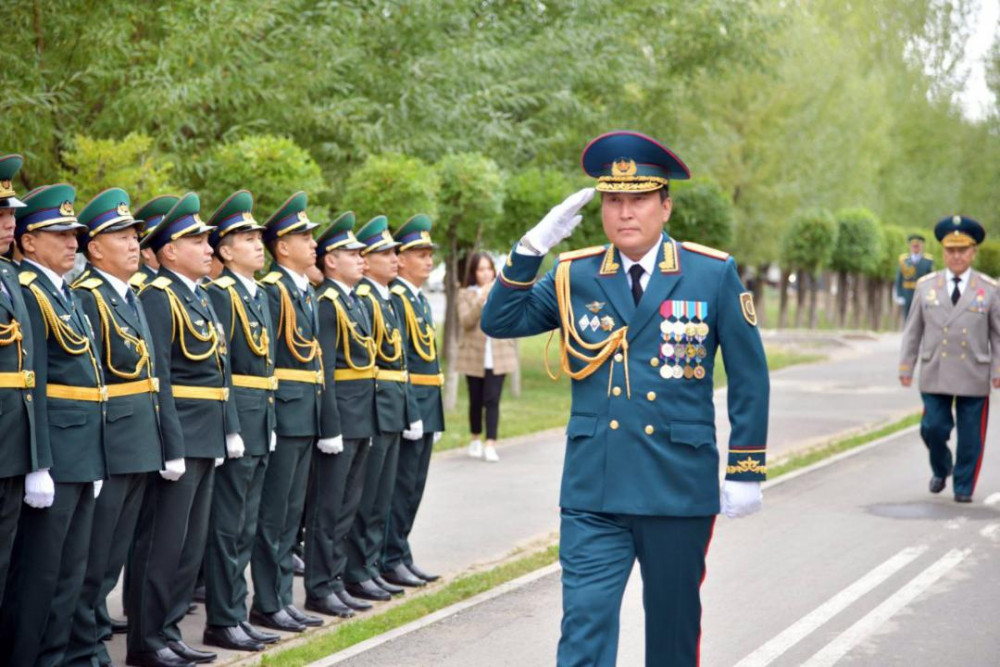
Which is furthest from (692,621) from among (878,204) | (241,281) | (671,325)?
(878,204)

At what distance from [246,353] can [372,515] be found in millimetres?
1533

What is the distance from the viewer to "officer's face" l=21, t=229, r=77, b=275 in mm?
6680

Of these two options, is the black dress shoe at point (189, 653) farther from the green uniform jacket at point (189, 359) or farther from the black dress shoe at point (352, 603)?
the black dress shoe at point (352, 603)

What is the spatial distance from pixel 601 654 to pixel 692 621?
1.29 feet

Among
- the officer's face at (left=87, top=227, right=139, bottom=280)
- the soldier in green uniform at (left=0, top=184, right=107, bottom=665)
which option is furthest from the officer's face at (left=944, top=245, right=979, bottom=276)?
the soldier in green uniform at (left=0, top=184, right=107, bottom=665)

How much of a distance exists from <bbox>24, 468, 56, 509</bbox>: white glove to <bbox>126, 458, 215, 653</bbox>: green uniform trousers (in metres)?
1.06

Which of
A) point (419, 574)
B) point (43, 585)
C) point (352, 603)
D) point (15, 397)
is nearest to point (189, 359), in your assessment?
point (15, 397)

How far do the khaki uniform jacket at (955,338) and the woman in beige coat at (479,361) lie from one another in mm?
3887

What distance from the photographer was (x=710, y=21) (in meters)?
28.1

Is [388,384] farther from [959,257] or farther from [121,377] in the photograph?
[959,257]

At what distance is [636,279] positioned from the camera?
5.82 metres

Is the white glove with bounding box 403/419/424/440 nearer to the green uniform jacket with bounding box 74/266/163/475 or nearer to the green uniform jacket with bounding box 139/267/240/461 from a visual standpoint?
the green uniform jacket with bounding box 139/267/240/461

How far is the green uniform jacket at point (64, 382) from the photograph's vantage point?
21.2 ft

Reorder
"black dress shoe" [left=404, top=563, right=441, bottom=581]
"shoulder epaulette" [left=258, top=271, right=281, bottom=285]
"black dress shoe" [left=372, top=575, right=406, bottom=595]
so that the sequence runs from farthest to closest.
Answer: "black dress shoe" [left=404, top=563, right=441, bottom=581] → "black dress shoe" [left=372, top=575, right=406, bottom=595] → "shoulder epaulette" [left=258, top=271, right=281, bottom=285]
